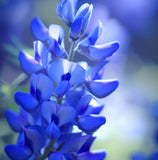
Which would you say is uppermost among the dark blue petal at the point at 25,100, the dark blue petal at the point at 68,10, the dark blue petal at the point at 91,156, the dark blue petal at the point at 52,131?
the dark blue petal at the point at 68,10

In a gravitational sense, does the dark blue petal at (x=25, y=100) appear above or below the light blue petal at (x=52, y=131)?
above

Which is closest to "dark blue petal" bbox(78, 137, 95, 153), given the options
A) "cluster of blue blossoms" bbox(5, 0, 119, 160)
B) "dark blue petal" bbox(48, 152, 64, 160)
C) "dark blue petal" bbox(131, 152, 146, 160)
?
"cluster of blue blossoms" bbox(5, 0, 119, 160)

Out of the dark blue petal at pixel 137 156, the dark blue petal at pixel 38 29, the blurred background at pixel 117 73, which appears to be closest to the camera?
the dark blue petal at pixel 38 29

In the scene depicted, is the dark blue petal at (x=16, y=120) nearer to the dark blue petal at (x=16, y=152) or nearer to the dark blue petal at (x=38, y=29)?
the dark blue petal at (x=16, y=152)

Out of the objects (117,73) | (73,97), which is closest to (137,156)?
(117,73)

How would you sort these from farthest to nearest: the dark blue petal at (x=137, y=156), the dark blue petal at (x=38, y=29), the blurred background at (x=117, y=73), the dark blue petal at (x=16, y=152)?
the dark blue petal at (x=137, y=156), the blurred background at (x=117, y=73), the dark blue petal at (x=38, y=29), the dark blue petal at (x=16, y=152)

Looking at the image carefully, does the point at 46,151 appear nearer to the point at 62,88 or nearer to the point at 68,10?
the point at 62,88

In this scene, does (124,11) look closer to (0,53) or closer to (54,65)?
(0,53)

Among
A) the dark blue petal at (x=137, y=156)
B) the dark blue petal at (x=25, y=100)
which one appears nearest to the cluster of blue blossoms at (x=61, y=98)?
the dark blue petal at (x=25, y=100)
